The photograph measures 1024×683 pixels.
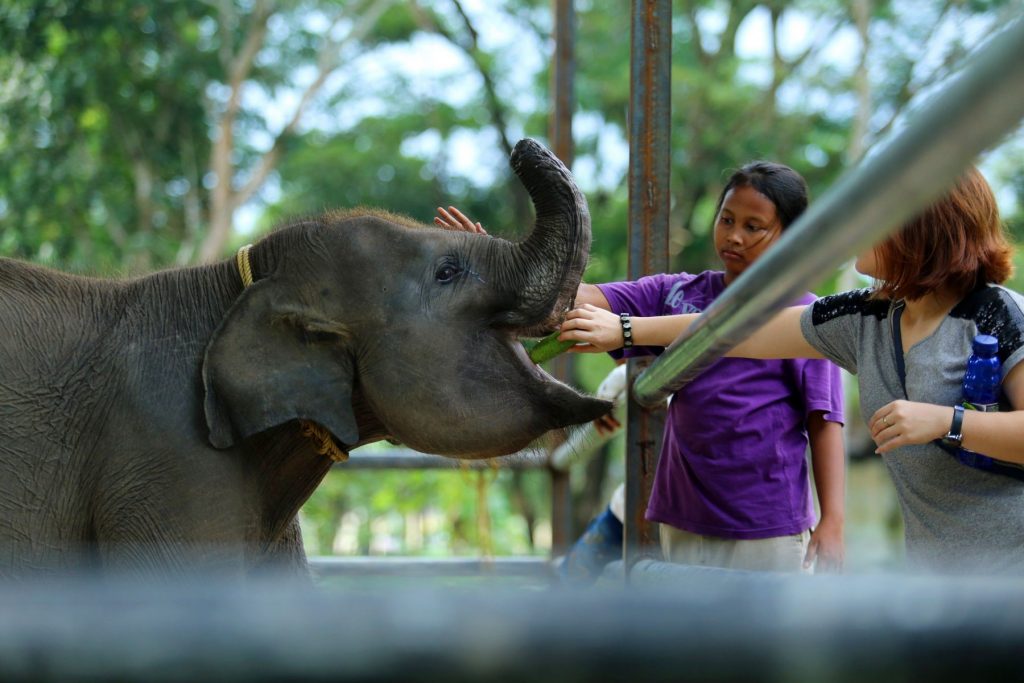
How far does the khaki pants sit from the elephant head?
777mm

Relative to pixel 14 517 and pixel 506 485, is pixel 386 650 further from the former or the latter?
pixel 506 485

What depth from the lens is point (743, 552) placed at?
318 cm

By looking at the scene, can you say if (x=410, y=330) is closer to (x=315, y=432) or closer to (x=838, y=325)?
(x=315, y=432)

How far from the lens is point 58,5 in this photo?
440 inches

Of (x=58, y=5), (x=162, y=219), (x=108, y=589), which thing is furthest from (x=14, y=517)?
(x=162, y=219)

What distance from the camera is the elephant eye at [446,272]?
8.86ft

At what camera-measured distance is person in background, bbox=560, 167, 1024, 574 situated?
2.16 meters

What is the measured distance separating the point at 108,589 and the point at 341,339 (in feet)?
7.04

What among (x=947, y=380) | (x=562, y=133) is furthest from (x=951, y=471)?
(x=562, y=133)

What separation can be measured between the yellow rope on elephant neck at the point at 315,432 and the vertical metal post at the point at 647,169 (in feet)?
2.36

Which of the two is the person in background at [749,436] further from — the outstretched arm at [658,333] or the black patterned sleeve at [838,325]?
the black patterned sleeve at [838,325]

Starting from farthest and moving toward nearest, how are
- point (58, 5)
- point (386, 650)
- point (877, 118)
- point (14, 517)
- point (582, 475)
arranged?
1. point (582, 475)
2. point (877, 118)
3. point (58, 5)
4. point (14, 517)
5. point (386, 650)

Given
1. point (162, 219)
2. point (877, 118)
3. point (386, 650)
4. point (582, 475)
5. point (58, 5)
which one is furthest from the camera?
point (582, 475)

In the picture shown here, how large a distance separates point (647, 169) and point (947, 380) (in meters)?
0.96
